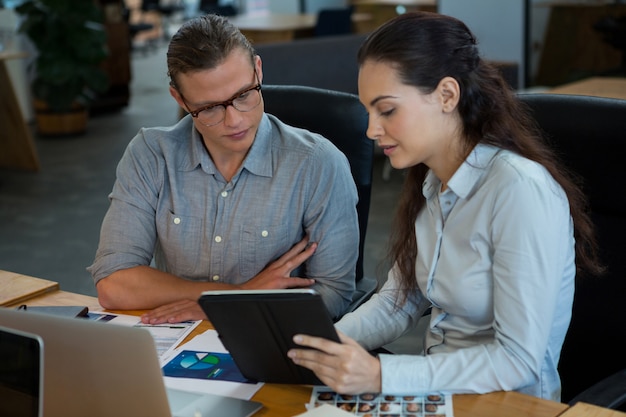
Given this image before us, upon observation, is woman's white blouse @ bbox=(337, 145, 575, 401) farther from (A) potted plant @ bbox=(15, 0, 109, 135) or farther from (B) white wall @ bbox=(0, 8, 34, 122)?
(B) white wall @ bbox=(0, 8, 34, 122)

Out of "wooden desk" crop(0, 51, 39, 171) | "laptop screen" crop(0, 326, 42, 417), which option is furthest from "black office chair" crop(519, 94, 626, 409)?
"wooden desk" crop(0, 51, 39, 171)

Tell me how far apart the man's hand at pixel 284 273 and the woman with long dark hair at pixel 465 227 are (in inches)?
10.8

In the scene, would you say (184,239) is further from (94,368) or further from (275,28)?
(275,28)

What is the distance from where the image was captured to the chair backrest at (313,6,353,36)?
8094mm

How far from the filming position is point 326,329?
4.42 feet

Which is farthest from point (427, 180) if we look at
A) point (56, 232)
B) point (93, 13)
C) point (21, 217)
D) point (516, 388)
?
point (93, 13)

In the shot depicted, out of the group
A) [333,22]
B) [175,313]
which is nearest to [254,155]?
[175,313]

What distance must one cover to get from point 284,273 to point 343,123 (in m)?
0.47

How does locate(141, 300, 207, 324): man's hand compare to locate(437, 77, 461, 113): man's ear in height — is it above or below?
below

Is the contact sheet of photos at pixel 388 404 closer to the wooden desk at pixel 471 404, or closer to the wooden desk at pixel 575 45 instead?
the wooden desk at pixel 471 404

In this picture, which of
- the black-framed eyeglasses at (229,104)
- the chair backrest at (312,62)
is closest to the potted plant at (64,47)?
the chair backrest at (312,62)

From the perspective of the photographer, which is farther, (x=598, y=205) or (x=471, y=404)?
(x=598, y=205)

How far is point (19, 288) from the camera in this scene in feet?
6.59

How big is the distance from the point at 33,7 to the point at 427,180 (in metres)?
6.11
